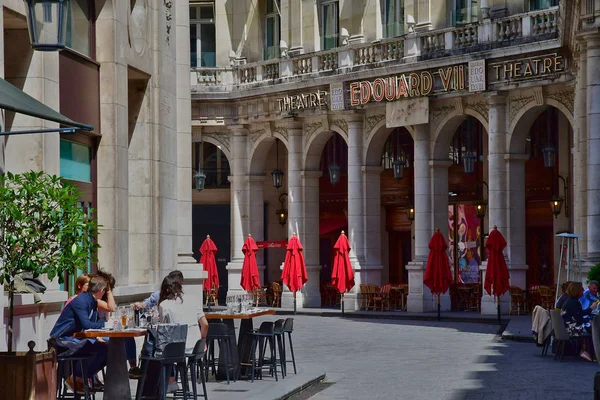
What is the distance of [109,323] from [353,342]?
44.3 feet

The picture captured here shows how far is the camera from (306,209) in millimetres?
43812

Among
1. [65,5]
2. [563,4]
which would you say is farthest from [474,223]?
[65,5]

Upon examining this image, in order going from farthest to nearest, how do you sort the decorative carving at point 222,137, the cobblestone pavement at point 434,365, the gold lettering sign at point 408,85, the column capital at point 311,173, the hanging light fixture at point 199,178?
the decorative carving at point 222,137
the hanging light fixture at point 199,178
the column capital at point 311,173
the gold lettering sign at point 408,85
the cobblestone pavement at point 434,365

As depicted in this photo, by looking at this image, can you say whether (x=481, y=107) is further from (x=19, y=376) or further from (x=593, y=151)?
(x=19, y=376)

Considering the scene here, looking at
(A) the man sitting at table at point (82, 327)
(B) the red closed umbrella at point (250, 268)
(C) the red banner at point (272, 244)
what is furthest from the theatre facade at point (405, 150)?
(A) the man sitting at table at point (82, 327)

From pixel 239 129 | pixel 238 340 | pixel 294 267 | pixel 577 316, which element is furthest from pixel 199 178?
pixel 238 340

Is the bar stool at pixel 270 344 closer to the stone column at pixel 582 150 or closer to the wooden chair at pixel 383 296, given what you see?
the stone column at pixel 582 150

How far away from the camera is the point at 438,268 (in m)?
35.9

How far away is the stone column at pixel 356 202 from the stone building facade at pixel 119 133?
1777cm

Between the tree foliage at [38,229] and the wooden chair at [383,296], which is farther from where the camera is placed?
the wooden chair at [383,296]

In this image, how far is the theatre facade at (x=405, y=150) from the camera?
119ft

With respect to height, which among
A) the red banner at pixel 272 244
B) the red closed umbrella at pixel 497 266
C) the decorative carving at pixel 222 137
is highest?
the decorative carving at pixel 222 137

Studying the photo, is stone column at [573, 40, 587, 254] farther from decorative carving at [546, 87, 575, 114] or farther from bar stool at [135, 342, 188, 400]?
bar stool at [135, 342, 188, 400]

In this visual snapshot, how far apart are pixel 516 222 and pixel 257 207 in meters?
11.3
